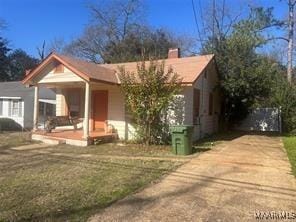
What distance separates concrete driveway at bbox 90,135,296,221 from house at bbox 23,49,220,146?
5503mm

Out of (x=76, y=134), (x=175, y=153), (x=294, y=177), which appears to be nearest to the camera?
(x=294, y=177)

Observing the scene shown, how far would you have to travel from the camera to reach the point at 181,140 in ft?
39.0

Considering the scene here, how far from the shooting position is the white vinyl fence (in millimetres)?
23516

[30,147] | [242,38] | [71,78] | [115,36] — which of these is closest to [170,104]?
[71,78]

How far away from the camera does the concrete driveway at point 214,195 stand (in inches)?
225

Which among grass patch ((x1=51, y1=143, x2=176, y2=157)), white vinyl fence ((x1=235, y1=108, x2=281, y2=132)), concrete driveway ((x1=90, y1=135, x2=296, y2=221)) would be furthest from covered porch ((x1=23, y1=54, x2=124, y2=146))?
white vinyl fence ((x1=235, y1=108, x2=281, y2=132))

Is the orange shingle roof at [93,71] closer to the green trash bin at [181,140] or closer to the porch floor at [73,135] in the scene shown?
the porch floor at [73,135]

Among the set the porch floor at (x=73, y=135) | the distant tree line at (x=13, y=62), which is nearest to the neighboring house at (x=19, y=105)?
the porch floor at (x=73, y=135)

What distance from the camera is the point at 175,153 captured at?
12.0 meters

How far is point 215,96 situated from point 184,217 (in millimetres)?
16743

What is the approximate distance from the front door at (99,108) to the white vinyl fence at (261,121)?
1095 centimetres

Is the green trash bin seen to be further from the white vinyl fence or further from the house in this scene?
the white vinyl fence

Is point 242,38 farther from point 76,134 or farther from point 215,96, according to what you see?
point 76,134

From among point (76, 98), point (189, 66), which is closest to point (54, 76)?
point (76, 98)
